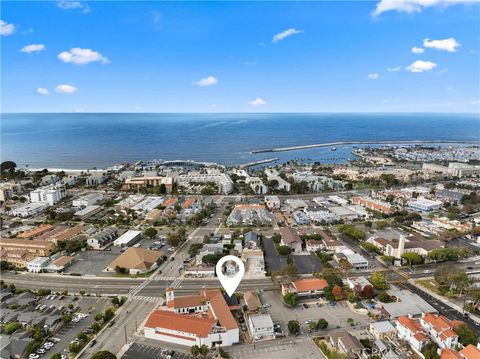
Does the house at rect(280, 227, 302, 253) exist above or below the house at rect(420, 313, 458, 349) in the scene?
above

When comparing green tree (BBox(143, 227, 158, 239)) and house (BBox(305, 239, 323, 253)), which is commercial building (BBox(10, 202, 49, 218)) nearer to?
green tree (BBox(143, 227, 158, 239))

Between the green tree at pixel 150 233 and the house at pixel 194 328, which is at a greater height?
the green tree at pixel 150 233


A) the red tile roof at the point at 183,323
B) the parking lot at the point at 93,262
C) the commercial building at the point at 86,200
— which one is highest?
the commercial building at the point at 86,200

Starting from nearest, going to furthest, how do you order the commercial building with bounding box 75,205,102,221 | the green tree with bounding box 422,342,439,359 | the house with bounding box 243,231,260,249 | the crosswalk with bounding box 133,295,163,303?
1. the green tree with bounding box 422,342,439,359
2. the crosswalk with bounding box 133,295,163,303
3. the house with bounding box 243,231,260,249
4. the commercial building with bounding box 75,205,102,221

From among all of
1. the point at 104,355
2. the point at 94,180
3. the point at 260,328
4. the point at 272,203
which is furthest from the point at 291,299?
the point at 94,180

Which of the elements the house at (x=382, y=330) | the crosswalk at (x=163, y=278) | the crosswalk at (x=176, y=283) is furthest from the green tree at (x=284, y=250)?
the house at (x=382, y=330)

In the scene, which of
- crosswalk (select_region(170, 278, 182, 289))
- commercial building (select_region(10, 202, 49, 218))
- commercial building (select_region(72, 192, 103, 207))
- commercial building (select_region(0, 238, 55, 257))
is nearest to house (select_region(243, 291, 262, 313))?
crosswalk (select_region(170, 278, 182, 289))

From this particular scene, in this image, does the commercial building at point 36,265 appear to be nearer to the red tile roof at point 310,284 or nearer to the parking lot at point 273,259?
the parking lot at point 273,259

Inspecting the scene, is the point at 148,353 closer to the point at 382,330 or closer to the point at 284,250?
the point at 382,330
